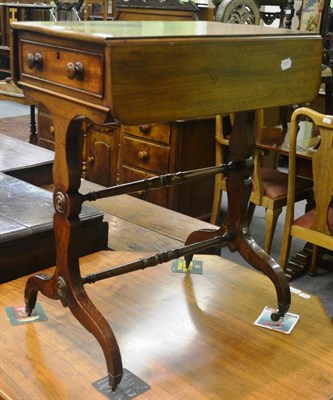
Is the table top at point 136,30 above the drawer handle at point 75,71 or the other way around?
above

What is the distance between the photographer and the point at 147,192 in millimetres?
3350

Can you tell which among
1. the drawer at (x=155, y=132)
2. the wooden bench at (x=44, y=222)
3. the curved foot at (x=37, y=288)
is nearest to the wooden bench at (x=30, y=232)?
the wooden bench at (x=44, y=222)

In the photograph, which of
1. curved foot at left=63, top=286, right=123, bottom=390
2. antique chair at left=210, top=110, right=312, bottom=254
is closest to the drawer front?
curved foot at left=63, top=286, right=123, bottom=390

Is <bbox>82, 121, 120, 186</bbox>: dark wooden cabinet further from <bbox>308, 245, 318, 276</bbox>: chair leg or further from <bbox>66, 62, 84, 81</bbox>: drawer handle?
<bbox>66, 62, 84, 81</bbox>: drawer handle

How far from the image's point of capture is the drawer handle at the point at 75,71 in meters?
1.10

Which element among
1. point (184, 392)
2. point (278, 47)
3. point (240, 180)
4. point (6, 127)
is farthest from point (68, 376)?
point (6, 127)

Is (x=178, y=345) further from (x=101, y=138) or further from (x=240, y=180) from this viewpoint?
(x=101, y=138)

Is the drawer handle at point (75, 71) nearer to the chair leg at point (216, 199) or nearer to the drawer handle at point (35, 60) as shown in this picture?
the drawer handle at point (35, 60)

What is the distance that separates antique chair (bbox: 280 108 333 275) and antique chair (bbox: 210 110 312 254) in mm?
232

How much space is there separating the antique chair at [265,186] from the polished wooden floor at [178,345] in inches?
48.4

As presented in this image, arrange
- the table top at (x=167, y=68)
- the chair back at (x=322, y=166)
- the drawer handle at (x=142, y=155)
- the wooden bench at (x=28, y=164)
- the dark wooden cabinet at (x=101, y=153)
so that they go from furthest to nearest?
the dark wooden cabinet at (x=101, y=153) < the drawer handle at (x=142, y=155) < the wooden bench at (x=28, y=164) < the chair back at (x=322, y=166) < the table top at (x=167, y=68)

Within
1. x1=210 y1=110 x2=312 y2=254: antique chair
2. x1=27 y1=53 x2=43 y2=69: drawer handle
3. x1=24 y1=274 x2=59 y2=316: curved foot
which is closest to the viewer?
x1=27 y1=53 x2=43 y2=69: drawer handle

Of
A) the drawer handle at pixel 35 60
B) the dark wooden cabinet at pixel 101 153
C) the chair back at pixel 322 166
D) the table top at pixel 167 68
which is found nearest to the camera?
the table top at pixel 167 68

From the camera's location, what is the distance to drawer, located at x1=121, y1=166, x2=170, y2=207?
328cm
